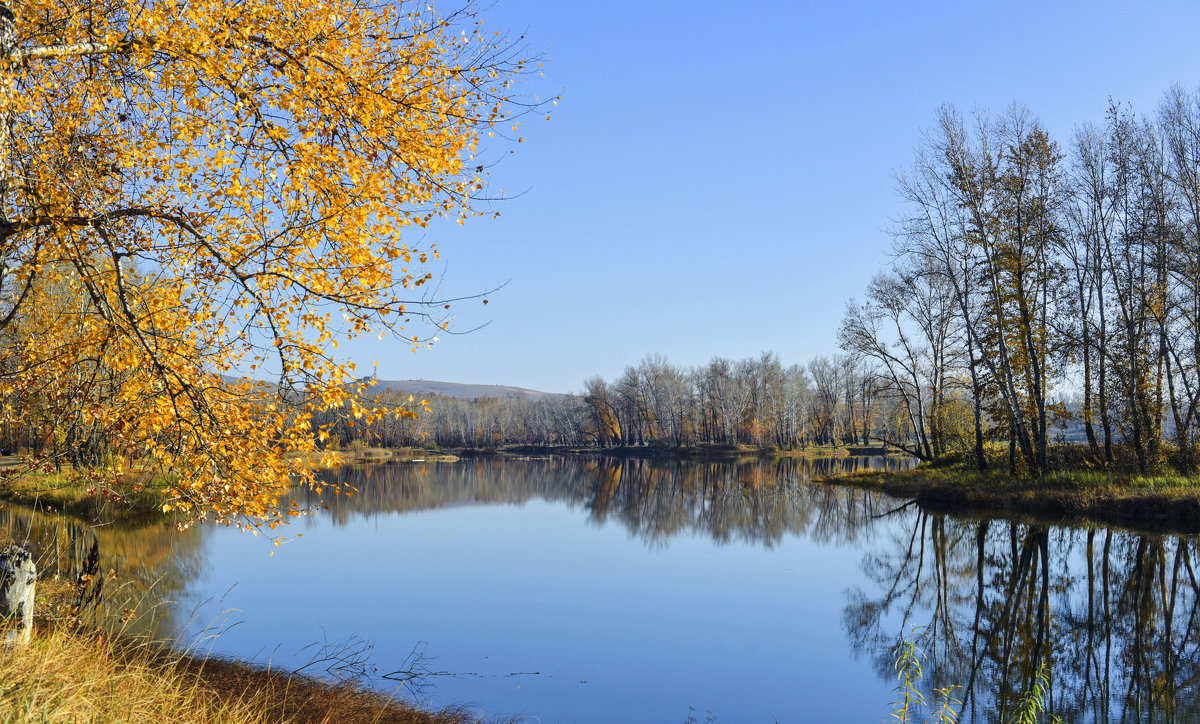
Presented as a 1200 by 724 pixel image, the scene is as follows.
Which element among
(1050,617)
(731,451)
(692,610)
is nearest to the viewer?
(1050,617)

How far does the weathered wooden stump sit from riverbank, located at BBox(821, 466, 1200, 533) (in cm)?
2072

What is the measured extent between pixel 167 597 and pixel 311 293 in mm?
10298

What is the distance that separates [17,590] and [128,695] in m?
1.87

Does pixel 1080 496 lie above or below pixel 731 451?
above

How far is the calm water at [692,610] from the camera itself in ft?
29.1

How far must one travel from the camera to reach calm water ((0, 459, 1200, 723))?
350 inches

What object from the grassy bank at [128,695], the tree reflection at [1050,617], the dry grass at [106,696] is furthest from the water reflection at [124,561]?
the tree reflection at [1050,617]

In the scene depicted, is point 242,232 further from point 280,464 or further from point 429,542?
point 429,542

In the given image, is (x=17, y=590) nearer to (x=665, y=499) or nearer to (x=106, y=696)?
(x=106, y=696)

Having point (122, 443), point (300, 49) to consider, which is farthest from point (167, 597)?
point (300, 49)

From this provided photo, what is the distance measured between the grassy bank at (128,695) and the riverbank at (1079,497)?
58.8 feet

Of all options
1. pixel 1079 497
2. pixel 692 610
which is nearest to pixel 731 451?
pixel 1079 497

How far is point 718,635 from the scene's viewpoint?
11414mm

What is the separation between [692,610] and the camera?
42.3 ft
